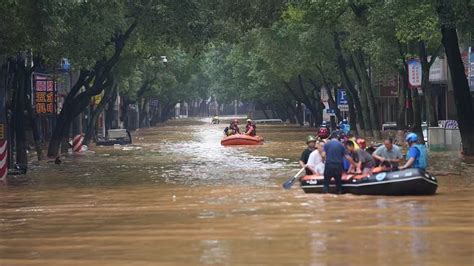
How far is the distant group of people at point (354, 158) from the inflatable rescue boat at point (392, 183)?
29cm

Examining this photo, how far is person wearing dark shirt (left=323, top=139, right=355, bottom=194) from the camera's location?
20031 millimetres

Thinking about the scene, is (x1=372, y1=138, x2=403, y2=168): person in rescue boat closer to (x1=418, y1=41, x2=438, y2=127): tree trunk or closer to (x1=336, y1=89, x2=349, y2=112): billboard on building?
(x1=418, y1=41, x2=438, y2=127): tree trunk

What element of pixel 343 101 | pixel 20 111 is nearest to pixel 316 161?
pixel 20 111

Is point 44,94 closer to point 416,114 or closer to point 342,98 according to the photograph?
point 416,114

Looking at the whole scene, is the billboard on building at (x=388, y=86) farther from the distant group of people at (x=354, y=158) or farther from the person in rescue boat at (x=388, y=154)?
the person in rescue boat at (x=388, y=154)

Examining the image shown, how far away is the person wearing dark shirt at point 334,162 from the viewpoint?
2003 cm

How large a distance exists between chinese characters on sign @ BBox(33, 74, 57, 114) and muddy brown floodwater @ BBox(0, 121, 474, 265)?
15.2m

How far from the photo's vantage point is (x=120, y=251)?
12.8m

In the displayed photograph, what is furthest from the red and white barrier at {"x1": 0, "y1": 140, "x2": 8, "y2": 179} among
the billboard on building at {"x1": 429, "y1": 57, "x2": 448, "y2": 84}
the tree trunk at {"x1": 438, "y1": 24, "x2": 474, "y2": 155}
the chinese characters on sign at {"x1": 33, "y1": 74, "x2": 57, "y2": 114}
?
the billboard on building at {"x1": 429, "y1": 57, "x2": 448, "y2": 84}

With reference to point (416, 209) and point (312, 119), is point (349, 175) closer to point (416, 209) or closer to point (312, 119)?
point (416, 209)

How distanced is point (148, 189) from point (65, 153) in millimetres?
21285

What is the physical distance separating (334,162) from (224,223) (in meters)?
4.90

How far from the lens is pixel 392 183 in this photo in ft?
64.2

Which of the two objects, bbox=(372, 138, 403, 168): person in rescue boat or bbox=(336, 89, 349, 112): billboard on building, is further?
bbox=(336, 89, 349, 112): billboard on building
